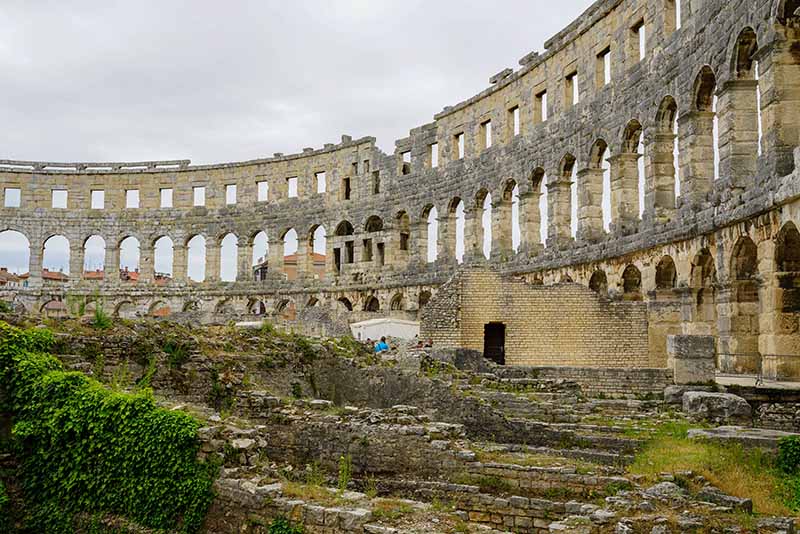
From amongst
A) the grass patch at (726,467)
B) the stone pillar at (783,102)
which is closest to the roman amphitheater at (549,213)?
the stone pillar at (783,102)

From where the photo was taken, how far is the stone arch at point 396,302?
36.3 m

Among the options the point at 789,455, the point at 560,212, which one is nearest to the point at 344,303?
the point at 560,212

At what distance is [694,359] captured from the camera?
1486 centimetres

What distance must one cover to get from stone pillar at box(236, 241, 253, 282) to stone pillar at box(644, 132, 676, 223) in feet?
84.6

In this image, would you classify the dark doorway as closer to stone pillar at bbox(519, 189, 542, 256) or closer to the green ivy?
stone pillar at bbox(519, 189, 542, 256)

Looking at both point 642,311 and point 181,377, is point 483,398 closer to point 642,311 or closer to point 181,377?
point 181,377

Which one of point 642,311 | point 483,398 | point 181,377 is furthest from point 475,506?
point 642,311

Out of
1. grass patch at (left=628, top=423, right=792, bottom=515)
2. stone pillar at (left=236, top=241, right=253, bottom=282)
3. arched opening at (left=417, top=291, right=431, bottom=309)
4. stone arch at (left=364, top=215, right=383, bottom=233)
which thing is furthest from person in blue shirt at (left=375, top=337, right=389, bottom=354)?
stone pillar at (left=236, top=241, right=253, bottom=282)

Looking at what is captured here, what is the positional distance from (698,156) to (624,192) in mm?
4243

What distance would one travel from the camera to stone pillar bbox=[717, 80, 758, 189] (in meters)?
16.8

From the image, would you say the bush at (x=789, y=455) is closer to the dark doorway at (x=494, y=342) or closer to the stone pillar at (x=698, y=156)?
the stone pillar at (x=698, y=156)

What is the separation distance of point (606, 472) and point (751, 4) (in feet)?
36.7

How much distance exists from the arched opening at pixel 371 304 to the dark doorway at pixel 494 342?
17.2 metres

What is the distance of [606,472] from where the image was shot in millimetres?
9453
